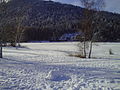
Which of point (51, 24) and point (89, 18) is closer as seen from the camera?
point (89, 18)

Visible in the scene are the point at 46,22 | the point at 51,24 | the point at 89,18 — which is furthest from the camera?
the point at 46,22

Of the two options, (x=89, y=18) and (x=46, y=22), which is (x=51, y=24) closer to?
(x=46, y=22)

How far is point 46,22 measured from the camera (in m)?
121

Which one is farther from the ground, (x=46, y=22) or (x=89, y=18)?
(x=46, y=22)

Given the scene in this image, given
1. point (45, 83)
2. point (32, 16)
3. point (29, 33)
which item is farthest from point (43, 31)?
point (45, 83)

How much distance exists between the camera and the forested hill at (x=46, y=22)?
749 inches

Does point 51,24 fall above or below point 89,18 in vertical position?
above

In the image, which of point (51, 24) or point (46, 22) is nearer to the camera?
point (51, 24)

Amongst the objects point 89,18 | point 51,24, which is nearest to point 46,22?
point 51,24

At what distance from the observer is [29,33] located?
86.7 metres

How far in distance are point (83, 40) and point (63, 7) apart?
489 ft

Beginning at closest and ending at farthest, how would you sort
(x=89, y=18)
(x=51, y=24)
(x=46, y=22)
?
(x=89, y=18) < (x=51, y=24) < (x=46, y=22)

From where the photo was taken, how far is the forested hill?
62.4 ft

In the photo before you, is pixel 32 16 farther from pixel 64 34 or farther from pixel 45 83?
pixel 45 83
